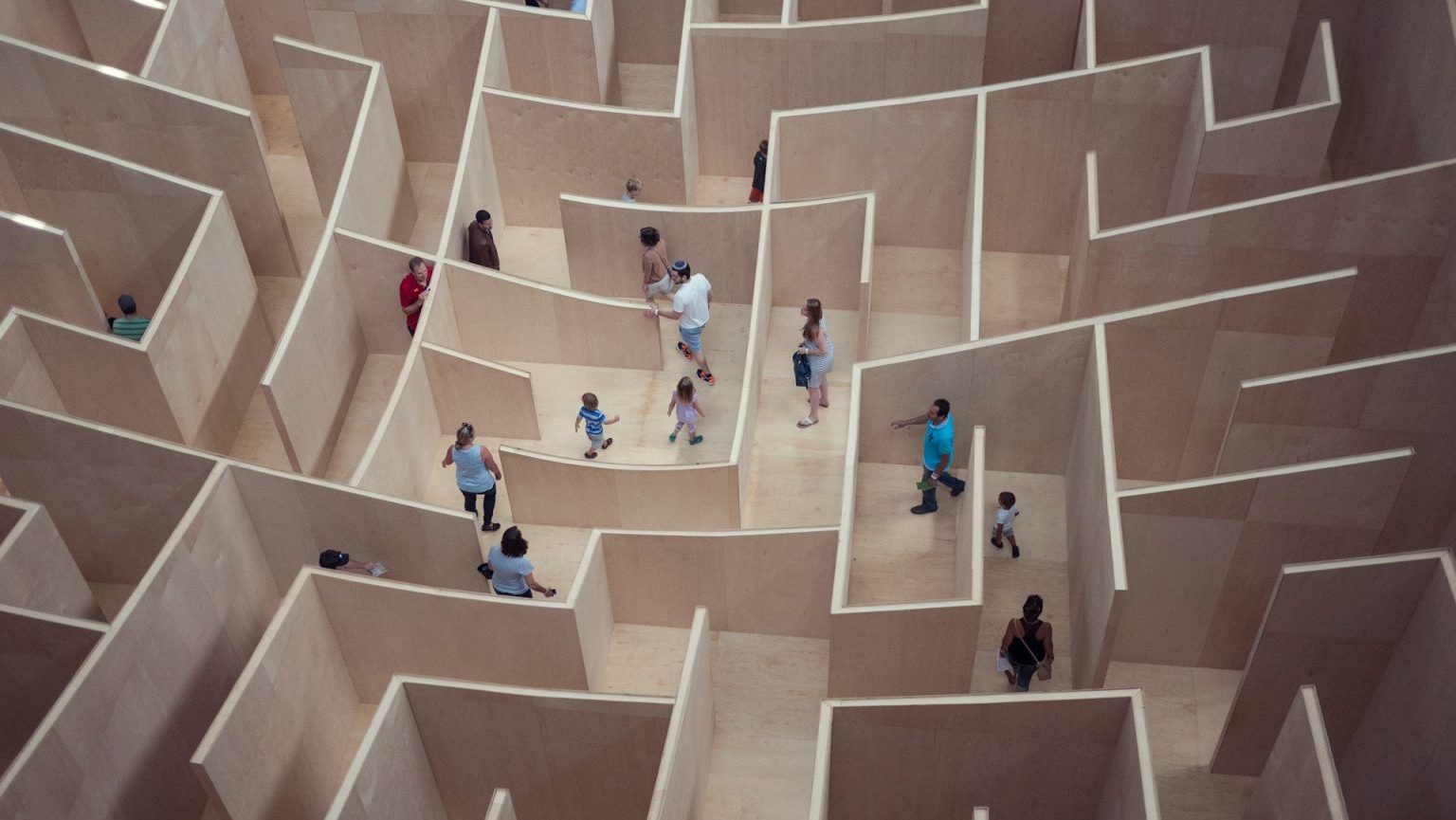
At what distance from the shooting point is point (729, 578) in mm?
11766

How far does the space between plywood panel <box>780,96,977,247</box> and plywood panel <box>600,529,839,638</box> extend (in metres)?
4.76

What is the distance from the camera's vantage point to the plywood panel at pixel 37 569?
10781 millimetres

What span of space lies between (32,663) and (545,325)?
18.8 ft

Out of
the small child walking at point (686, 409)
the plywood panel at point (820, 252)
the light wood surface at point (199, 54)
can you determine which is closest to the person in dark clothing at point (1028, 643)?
the small child walking at point (686, 409)

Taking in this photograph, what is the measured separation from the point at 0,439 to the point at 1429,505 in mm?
12336

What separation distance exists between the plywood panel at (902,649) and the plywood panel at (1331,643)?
2.12m

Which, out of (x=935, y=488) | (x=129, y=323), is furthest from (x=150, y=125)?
(x=935, y=488)

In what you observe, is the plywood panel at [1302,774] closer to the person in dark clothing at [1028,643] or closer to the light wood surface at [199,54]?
the person in dark clothing at [1028,643]

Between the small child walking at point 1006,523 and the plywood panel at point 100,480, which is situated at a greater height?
the small child walking at point 1006,523

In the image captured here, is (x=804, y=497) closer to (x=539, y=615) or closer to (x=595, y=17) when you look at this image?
(x=539, y=615)

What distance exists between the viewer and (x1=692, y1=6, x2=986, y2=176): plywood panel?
1534 cm

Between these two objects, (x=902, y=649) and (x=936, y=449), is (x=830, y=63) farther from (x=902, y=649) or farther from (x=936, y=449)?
(x=902, y=649)

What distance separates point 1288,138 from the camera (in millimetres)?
13695

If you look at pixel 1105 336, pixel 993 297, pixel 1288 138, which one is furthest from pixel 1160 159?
pixel 1105 336
